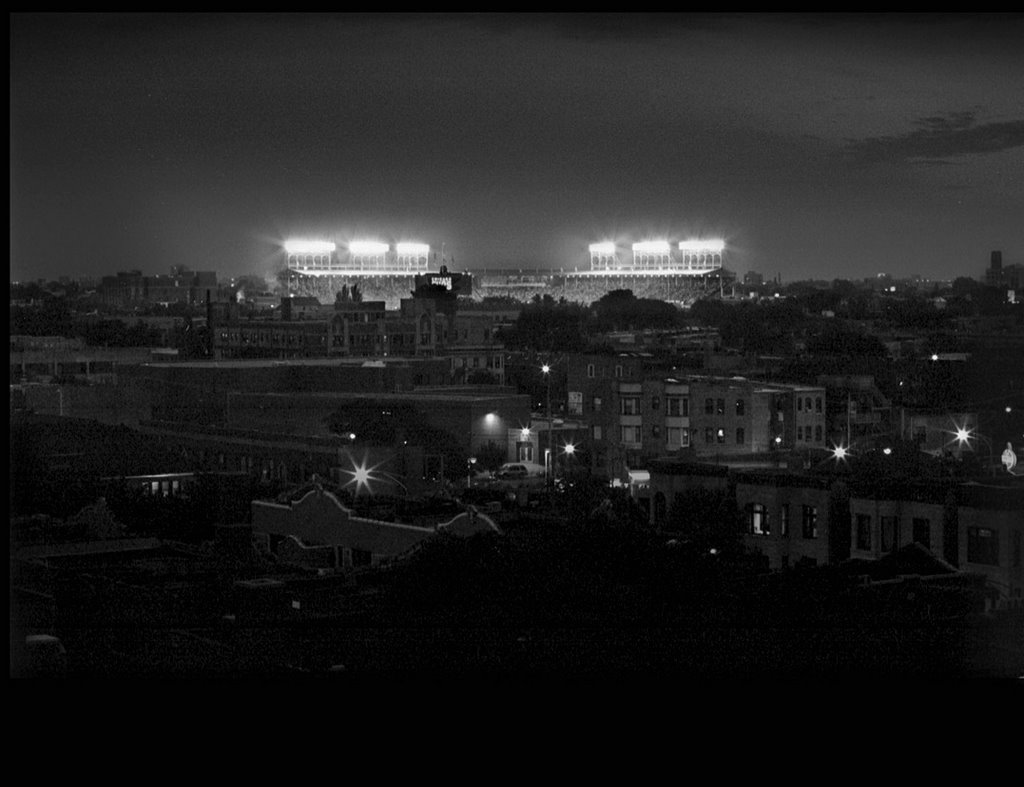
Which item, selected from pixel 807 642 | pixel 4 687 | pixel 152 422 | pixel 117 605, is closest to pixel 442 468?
pixel 152 422

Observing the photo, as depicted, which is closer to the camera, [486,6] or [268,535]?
[486,6]

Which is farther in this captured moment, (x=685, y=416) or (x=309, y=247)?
(x=685, y=416)

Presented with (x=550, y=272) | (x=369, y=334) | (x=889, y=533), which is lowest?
(x=889, y=533)

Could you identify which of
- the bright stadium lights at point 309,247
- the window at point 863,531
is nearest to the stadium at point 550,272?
the bright stadium lights at point 309,247

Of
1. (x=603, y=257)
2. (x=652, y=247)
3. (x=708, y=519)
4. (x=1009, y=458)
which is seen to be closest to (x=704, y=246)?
(x=652, y=247)

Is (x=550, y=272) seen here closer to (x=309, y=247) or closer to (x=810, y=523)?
(x=309, y=247)

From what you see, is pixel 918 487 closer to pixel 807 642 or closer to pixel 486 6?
pixel 807 642
